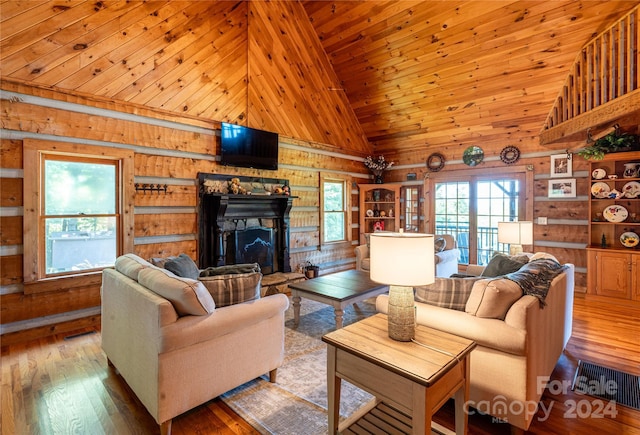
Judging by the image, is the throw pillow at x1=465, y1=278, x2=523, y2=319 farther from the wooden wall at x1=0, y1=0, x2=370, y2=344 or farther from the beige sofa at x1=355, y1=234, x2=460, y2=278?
the wooden wall at x1=0, y1=0, x2=370, y2=344

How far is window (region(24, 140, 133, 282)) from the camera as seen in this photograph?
3.36 meters

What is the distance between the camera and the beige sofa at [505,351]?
5.99ft

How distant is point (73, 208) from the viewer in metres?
3.71

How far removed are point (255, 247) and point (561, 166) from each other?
5466 mm

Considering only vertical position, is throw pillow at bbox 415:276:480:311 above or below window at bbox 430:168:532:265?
below

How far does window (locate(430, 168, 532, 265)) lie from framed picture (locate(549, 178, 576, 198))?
1.34 feet

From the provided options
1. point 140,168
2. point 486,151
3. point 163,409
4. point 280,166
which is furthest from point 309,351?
point 486,151

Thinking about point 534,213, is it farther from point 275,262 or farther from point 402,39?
point 275,262

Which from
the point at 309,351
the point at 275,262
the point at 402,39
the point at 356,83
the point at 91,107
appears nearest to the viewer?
the point at 309,351

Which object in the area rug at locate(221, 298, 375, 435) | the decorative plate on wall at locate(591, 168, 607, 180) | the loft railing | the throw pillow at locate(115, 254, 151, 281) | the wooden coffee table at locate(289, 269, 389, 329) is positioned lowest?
the area rug at locate(221, 298, 375, 435)

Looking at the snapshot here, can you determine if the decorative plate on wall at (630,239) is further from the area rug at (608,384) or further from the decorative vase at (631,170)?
the area rug at (608,384)

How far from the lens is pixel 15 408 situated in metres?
2.22

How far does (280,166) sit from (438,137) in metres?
3.47

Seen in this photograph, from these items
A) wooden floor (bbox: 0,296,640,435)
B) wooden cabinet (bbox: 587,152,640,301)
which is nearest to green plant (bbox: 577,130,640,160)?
wooden cabinet (bbox: 587,152,640,301)
